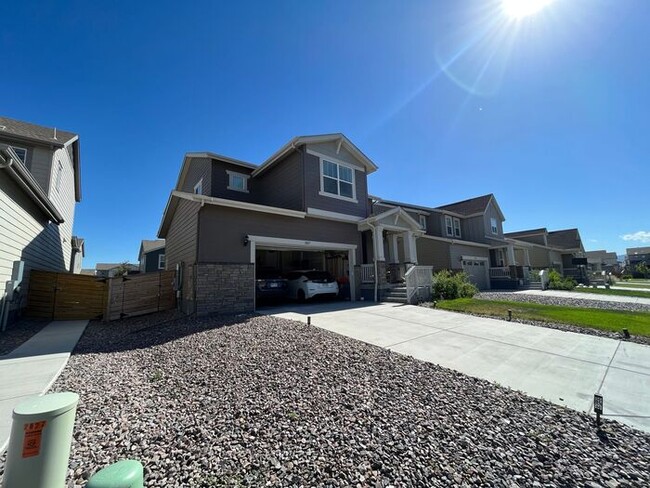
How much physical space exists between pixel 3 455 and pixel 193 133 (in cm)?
1378

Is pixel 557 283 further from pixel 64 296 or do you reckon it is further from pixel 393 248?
pixel 64 296

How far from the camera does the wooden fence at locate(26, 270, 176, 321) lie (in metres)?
9.44

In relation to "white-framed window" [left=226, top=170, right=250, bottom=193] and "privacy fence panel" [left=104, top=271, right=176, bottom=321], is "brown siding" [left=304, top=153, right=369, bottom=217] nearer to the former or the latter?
"white-framed window" [left=226, top=170, right=250, bottom=193]

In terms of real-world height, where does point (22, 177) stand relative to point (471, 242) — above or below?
above

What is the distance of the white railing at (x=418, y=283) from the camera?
38.6 feet

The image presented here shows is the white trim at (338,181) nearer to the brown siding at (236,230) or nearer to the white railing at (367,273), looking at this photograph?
the brown siding at (236,230)

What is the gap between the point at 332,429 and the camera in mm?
2672

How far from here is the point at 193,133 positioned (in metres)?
13.3

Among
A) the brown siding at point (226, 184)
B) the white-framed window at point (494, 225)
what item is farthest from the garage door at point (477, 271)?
the brown siding at point (226, 184)

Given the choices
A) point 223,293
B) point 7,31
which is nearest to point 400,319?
point 223,293

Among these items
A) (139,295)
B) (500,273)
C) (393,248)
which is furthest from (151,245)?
(500,273)

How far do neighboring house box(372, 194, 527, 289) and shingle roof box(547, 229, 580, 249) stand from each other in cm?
1720

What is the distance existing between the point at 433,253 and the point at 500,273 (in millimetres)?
7987

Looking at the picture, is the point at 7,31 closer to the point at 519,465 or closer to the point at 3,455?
the point at 3,455
